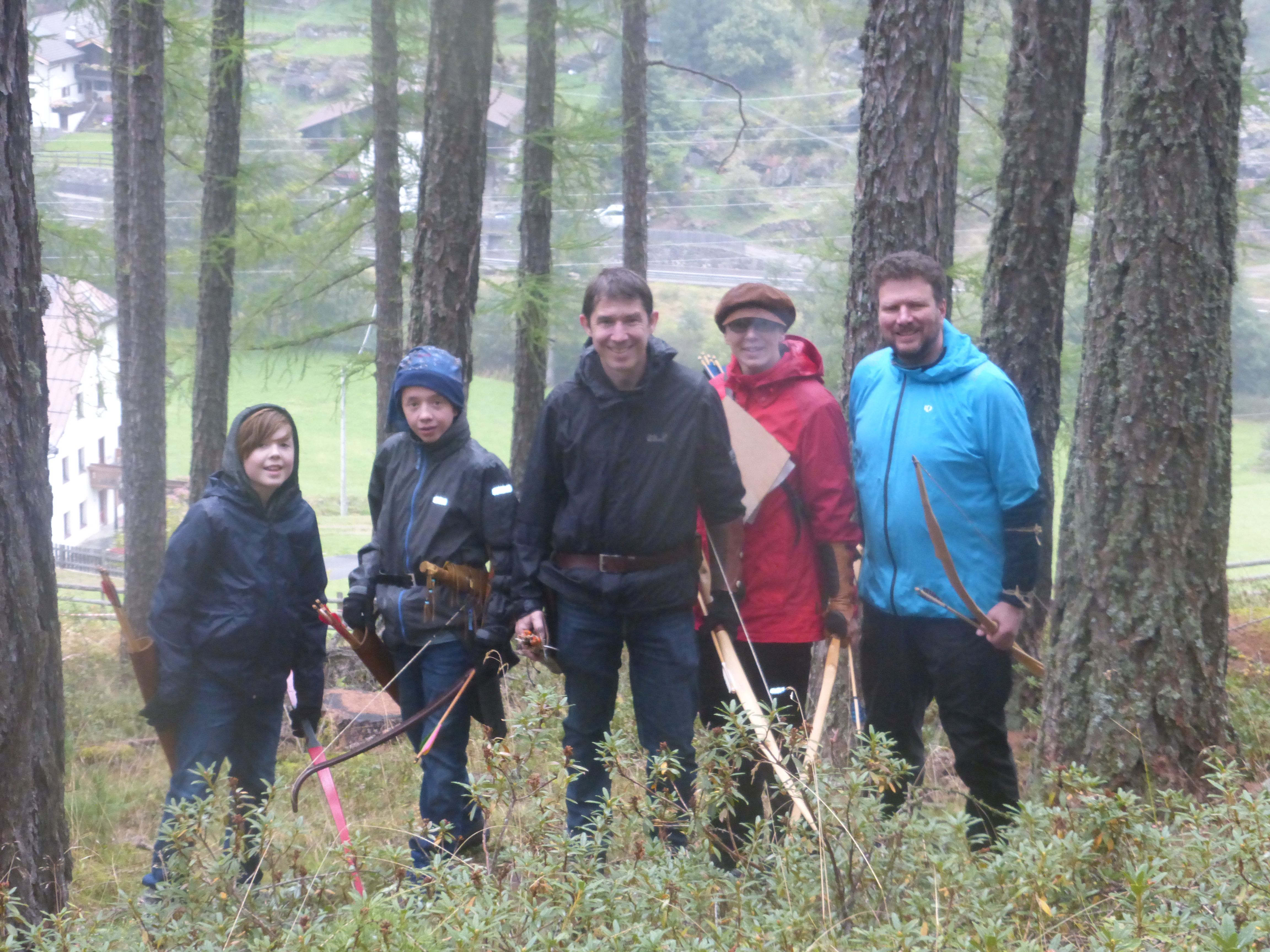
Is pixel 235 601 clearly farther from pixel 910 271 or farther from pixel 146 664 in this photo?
pixel 910 271

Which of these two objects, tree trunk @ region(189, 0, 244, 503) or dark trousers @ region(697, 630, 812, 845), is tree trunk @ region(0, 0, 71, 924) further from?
tree trunk @ region(189, 0, 244, 503)

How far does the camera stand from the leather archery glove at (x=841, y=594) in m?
4.39

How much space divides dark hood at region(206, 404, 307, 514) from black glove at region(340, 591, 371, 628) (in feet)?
1.48

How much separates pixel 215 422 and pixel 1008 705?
8.23 metres

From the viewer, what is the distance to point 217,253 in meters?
11.9

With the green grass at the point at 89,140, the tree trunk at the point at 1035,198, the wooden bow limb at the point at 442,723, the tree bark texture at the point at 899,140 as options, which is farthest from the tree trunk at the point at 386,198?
the green grass at the point at 89,140

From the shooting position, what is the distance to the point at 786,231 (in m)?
70.3

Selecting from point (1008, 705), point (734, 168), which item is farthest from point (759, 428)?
point (734, 168)

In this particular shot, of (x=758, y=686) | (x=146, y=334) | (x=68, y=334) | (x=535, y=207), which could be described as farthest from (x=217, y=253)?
(x=758, y=686)

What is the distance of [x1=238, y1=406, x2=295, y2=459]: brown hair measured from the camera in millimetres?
4551

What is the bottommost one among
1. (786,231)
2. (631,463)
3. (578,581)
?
(578,581)

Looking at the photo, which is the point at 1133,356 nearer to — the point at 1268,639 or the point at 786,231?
the point at 1268,639

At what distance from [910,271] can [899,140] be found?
212 centimetres

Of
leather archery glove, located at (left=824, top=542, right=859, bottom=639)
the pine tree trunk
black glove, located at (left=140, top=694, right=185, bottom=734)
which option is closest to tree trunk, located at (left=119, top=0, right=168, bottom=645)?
the pine tree trunk
